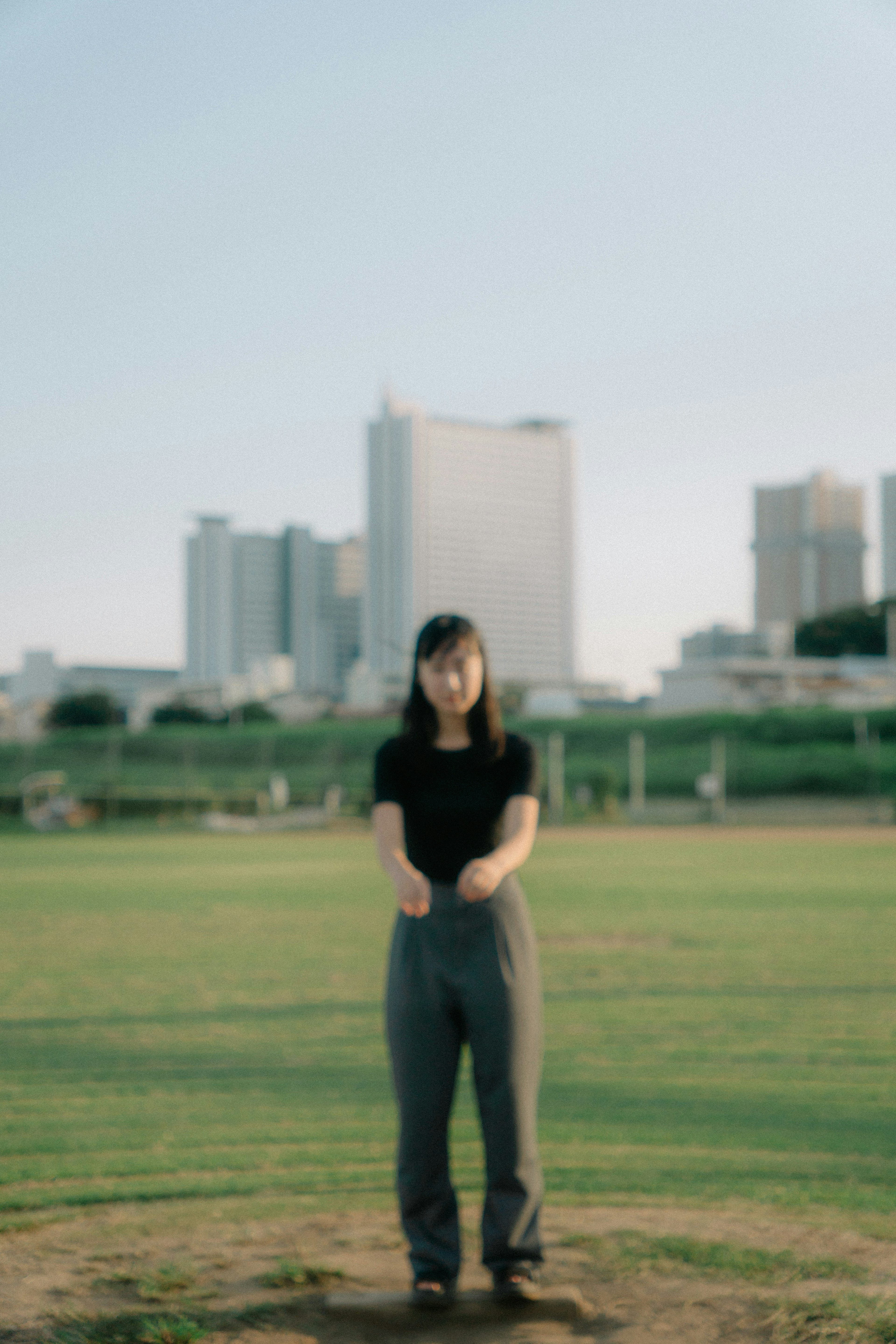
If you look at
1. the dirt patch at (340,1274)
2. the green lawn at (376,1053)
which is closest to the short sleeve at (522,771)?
the dirt patch at (340,1274)

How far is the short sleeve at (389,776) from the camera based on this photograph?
10.2 ft

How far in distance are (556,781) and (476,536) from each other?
13765 centimetres

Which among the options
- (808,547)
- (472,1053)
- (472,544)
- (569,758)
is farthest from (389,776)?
(472,544)

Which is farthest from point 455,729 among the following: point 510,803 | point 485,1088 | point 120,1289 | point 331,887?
point 331,887

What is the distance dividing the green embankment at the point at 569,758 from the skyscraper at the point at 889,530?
99.8 meters

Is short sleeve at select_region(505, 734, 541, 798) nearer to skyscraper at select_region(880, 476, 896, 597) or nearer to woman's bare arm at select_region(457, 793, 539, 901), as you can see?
woman's bare arm at select_region(457, 793, 539, 901)

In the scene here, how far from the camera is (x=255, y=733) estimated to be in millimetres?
52562

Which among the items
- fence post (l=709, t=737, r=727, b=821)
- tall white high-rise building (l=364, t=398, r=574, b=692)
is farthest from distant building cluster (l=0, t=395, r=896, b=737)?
fence post (l=709, t=737, r=727, b=821)

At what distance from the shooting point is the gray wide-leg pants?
3.02 meters

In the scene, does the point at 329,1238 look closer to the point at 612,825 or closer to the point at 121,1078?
the point at 121,1078

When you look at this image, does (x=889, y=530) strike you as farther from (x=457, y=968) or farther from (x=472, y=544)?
(x=457, y=968)

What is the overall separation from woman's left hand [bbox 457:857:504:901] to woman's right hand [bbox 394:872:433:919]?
78mm

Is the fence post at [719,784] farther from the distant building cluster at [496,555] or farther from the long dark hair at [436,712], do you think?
the distant building cluster at [496,555]

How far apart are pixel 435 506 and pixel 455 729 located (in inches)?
6723
